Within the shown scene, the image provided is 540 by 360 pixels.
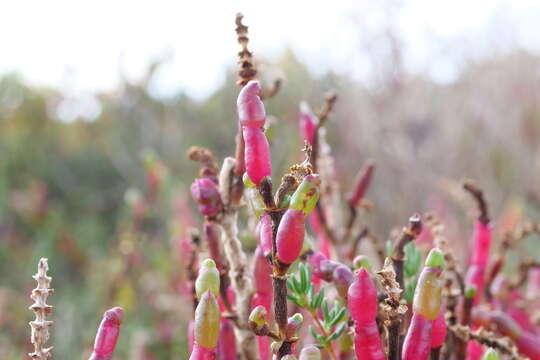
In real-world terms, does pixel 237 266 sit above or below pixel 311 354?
above

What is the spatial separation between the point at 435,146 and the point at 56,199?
3619 millimetres

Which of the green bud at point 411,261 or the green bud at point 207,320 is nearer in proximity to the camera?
the green bud at point 207,320

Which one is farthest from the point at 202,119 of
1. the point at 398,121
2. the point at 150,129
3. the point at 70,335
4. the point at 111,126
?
the point at 70,335

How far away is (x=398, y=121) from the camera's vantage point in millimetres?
4809

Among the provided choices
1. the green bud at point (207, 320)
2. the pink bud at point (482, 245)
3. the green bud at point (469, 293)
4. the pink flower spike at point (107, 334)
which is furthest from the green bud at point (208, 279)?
the pink bud at point (482, 245)

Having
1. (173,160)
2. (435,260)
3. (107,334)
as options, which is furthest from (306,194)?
(173,160)

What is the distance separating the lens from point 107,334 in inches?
23.5

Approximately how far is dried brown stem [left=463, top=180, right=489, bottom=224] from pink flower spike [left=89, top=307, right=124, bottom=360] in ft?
1.49

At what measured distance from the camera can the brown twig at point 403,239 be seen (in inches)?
26.0

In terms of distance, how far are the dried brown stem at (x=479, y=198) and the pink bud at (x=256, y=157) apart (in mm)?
328

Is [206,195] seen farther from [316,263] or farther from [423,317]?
[423,317]

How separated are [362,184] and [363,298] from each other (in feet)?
1.56

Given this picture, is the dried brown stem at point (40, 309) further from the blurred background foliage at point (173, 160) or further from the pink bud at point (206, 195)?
the blurred background foliage at point (173, 160)

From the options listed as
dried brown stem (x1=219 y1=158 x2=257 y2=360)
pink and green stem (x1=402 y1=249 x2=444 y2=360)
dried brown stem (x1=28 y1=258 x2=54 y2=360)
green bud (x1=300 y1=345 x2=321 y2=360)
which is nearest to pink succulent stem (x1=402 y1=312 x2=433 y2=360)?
pink and green stem (x1=402 y1=249 x2=444 y2=360)
